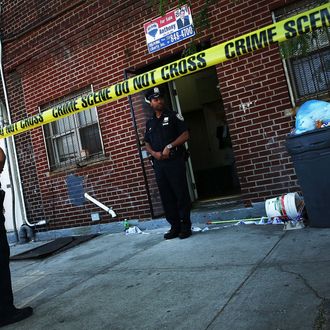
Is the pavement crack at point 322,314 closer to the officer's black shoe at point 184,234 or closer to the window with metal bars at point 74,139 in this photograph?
the officer's black shoe at point 184,234

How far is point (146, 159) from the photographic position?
21.5 ft

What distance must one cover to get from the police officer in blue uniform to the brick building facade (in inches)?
32.6

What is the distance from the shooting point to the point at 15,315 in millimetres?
3447

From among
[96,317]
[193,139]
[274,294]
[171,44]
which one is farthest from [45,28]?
[274,294]

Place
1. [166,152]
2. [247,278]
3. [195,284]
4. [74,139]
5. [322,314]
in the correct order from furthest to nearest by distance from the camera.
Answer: [74,139] < [166,152] < [195,284] < [247,278] < [322,314]

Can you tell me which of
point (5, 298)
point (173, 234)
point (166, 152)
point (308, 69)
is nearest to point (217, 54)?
point (166, 152)

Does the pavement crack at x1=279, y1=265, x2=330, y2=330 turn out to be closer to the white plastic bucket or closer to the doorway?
the white plastic bucket

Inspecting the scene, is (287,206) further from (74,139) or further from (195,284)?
(74,139)

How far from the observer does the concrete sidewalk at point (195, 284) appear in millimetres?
2727

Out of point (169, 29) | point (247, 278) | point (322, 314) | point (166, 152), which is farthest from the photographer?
point (169, 29)

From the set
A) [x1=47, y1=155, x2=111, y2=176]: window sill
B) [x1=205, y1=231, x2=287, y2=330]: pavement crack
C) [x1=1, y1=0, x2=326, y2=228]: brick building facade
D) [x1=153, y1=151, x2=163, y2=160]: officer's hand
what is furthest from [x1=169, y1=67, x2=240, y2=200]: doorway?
[x1=205, y1=231, x2=287, y2=330]: pavement crack

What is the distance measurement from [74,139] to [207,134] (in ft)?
10.7

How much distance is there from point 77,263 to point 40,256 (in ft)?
3.87

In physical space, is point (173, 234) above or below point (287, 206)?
below
